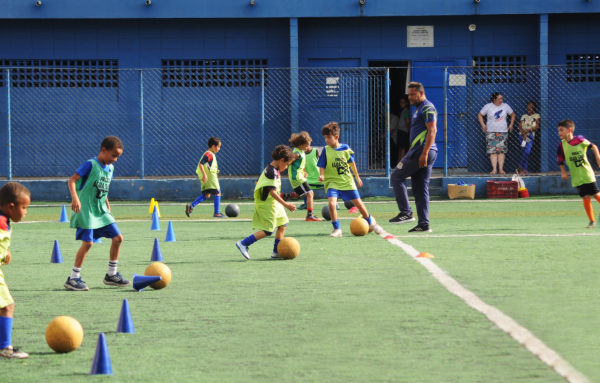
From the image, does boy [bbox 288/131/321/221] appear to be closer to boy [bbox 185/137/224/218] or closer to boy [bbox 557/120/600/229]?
boy [bbox 185/137/224/218]

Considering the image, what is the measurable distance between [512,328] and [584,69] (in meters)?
18.6

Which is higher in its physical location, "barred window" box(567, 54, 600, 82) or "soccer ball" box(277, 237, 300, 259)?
"barred window" box(567, 54, 600, 82)

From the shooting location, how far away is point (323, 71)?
23203 millimetres

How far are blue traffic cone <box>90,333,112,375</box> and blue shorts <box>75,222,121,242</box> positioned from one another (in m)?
3.61

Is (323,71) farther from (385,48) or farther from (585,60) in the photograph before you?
(585,60)

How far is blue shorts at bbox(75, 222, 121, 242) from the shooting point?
29.1 feet

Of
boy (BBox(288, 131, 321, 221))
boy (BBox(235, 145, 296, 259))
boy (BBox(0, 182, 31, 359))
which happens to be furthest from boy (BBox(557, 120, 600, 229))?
boy (BBox(0, 182, 31, 359))

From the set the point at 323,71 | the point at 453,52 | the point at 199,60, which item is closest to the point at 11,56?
the point at 199,60

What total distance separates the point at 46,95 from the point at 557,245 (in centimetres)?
1562

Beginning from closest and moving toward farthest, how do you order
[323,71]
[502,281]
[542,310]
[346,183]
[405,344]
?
[405,344] → [542,310] → [502,281] → [346,183] → [323,71]

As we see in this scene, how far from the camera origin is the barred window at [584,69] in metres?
23.8

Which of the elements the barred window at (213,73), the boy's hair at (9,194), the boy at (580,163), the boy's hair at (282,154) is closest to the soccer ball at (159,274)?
the boy's hair at (282,154)

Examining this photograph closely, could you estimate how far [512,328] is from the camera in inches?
253

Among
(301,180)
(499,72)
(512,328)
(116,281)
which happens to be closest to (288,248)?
(116,281)
